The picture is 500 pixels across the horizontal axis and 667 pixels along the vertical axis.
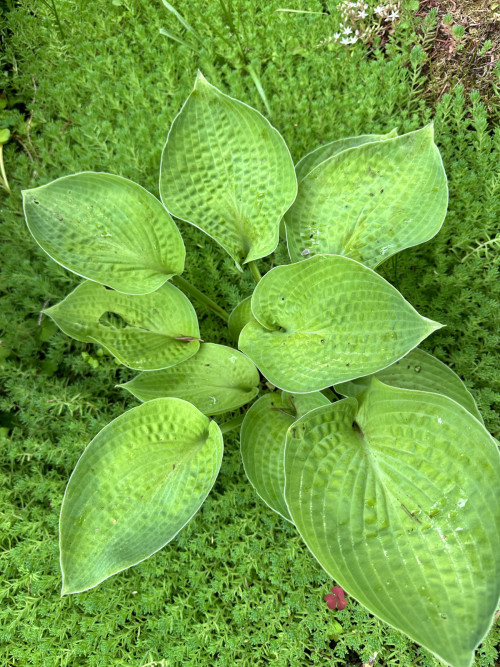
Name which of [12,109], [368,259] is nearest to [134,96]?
[12,109]

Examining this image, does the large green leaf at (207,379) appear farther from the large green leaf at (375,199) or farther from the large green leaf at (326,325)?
the large green leaf at (375,199)

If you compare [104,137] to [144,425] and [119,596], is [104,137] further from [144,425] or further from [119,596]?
[119,596]

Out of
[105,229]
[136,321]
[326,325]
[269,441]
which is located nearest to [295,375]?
[326,325]

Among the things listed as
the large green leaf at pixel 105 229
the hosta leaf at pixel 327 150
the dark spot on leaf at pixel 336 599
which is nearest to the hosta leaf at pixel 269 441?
the dark spot on leaf at pixel 336 599

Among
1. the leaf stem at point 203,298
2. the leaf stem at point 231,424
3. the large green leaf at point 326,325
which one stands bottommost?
the leaf stem at point 231,424

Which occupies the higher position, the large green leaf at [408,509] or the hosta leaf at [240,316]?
the hosta leaf at [240,316]

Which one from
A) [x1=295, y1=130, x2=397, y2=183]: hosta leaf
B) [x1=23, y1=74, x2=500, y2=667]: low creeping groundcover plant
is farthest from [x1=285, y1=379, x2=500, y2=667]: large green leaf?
[x1=295, y1=130, x2=397, y2=183]: hosta leaf

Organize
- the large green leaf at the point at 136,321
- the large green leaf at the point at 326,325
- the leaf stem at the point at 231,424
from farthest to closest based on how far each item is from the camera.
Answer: the leaf stem at the point at 231,424
the large green leaf at the point at 136,321
the large green leaf at the point at 326,325

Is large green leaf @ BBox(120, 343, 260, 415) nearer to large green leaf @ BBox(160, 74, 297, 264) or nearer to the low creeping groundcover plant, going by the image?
the low creeping groundcover plant
